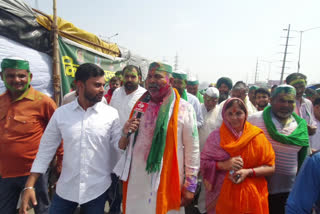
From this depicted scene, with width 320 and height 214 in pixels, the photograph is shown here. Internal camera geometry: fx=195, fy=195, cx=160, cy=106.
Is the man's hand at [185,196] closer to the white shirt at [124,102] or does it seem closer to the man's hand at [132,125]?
the man's hand at [132,125]

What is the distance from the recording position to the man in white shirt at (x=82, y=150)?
5.50ft

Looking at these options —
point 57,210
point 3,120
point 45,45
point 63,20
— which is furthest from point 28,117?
point 63,20

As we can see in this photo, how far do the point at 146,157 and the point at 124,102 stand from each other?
4.39 feet

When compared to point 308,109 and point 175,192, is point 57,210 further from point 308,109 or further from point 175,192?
point 308,109

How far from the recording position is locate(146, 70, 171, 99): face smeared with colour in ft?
6.20

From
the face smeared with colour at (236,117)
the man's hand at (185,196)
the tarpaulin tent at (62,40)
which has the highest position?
the tarpaulin tent at (62,40)

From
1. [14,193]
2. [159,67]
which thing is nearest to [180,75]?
[159,67]

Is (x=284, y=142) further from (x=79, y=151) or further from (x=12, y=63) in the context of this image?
(x=12, y=63)

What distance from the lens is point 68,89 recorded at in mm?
4352

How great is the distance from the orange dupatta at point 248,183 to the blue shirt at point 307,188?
2.01 ft

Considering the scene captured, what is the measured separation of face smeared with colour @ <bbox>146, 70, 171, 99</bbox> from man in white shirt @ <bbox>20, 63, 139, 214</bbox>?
0.44 metres

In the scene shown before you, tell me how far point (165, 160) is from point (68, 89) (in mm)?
3410

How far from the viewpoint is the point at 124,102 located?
2.99 meters

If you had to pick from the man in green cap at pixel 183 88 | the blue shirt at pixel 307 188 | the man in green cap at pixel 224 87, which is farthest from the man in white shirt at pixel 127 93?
the blue shirt at pixel 307 188
